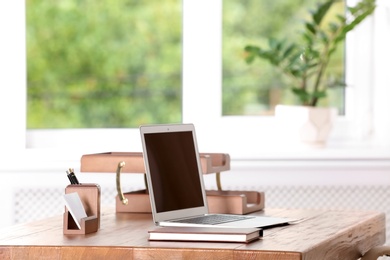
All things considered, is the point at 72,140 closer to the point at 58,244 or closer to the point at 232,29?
the point at 232,29

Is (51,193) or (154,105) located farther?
(154,105)

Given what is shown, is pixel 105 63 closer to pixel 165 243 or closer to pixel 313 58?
pixel 313 58

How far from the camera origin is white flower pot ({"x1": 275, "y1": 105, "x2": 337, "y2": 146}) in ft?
12.7

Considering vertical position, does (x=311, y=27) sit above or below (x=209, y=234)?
above

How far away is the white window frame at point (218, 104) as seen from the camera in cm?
404

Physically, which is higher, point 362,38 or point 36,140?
point 362,38

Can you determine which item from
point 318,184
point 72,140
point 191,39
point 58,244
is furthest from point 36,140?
point 58,244

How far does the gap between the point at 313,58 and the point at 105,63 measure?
946mm

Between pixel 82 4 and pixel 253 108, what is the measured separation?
2.93 ft

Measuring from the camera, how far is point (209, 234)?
2.10m

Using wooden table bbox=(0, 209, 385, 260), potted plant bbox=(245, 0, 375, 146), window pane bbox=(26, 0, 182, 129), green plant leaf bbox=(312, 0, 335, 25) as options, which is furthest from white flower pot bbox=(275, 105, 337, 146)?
wooden table bbox=(0, 209, 385, 260)

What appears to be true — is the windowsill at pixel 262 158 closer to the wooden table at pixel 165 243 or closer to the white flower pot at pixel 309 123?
the white flower pot at pixel 309 123

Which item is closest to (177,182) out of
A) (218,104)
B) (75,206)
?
(75,206)

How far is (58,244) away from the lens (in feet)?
6.97
